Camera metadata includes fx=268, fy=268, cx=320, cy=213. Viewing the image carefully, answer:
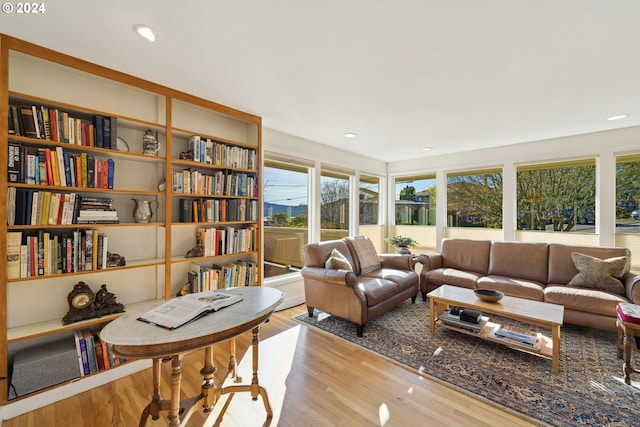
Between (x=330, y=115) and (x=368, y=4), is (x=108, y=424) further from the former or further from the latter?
(x=330, y=115)

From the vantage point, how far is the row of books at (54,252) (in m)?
1.76

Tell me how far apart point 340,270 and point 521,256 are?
2.57 metres

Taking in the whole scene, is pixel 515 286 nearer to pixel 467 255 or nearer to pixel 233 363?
pixel 467 255

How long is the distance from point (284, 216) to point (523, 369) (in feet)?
9.79

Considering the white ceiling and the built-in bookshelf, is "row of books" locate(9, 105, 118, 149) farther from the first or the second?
the white ceiling

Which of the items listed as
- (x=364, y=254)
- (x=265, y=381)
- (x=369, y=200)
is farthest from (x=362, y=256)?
(x=265, y=381)

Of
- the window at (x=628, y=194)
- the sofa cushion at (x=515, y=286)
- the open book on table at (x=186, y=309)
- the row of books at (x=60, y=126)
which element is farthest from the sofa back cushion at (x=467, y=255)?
the row of books at (x=60, y=126)

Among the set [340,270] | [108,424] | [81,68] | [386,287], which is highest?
[81,68]

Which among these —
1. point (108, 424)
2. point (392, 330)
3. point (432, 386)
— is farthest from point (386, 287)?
point (108, 424)

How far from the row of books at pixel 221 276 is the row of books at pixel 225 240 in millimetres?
170

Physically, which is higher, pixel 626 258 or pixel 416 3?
pixel 416 3

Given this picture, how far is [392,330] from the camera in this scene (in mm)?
2889

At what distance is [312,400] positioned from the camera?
6.09 feet

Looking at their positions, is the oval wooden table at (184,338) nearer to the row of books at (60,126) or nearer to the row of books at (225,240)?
the row of books at (225,240)
